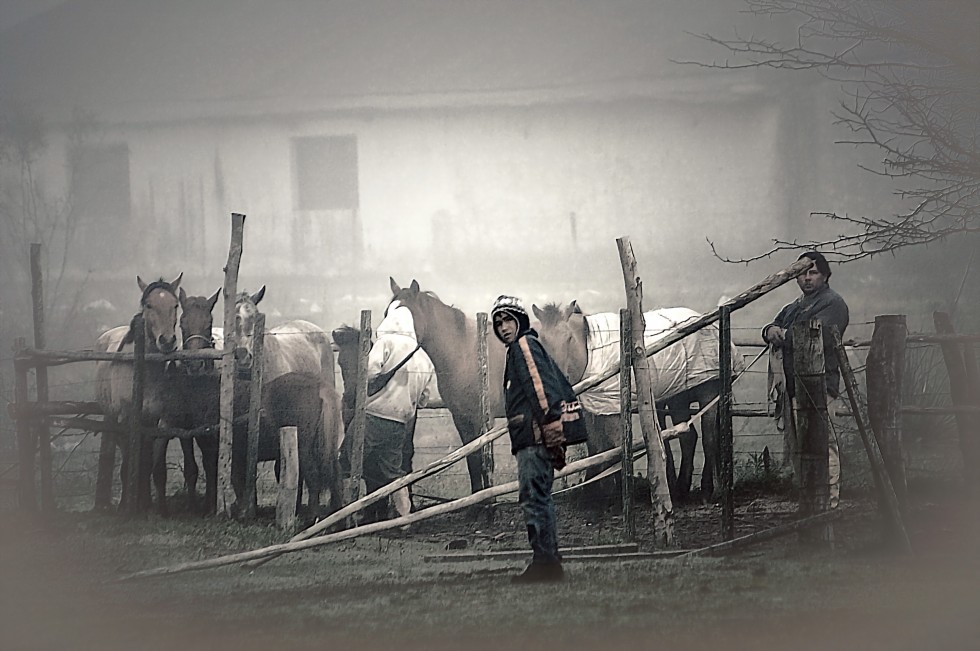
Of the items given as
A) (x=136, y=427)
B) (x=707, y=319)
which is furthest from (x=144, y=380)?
(x=707, y=319)

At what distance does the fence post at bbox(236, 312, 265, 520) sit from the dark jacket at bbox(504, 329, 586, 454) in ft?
5.52

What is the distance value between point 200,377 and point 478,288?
1.82 metres

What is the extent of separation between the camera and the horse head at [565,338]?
6.28 meters

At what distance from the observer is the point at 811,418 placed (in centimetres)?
592

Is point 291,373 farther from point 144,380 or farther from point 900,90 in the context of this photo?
point 900,90

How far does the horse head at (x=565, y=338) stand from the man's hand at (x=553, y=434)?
2.97 ft

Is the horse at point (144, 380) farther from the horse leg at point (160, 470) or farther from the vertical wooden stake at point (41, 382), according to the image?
the vertical wooden stake at point (41, 382)

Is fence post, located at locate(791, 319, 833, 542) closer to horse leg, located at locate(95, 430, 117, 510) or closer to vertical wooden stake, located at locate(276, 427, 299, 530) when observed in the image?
vertical wooden stake, located at locate(276, 427, 299, 530)

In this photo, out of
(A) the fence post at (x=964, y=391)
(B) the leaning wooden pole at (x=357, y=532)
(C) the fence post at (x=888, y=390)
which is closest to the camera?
(B) the leaning wooden pole at (x=357, y=532)

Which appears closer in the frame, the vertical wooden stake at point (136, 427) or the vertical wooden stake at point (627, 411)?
the vertical wooden stake at point (627, 411)

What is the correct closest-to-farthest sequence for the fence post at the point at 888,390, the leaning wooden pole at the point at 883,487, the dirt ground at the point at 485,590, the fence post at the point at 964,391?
the dirt ground at the point at 485,590 < the leaning wooden pole at the point at 883,487 < the fence post at the point at 888,390 < the fence post at the point at 964,391

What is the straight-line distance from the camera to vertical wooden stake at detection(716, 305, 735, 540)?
588 cm

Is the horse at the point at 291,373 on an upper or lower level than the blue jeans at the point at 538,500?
upper

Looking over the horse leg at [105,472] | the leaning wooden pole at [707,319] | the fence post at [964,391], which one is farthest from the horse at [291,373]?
the fence post at [964,391]
